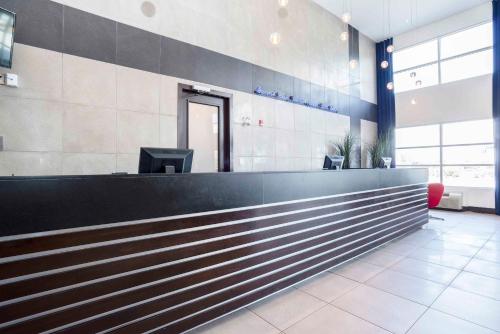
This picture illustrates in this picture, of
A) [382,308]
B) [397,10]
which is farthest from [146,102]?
[397,10]

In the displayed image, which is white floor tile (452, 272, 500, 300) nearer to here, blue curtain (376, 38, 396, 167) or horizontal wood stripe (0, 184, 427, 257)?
horizontal wood stripe (0, 184, 427, 257)

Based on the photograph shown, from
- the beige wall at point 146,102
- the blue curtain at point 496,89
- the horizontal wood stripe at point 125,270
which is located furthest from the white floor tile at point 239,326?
the blue curtain at point 496,89

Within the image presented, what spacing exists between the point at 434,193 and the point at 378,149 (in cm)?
255

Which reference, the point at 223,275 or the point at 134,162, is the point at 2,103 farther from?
the point at 223,275

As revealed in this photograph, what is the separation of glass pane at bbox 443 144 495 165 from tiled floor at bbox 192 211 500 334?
4205mm

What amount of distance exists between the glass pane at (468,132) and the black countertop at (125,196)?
6982 millimetres

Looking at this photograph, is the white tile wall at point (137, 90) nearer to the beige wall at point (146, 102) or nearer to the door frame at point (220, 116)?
the beige wall at point (146, 102)

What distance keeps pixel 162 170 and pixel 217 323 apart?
1.34m

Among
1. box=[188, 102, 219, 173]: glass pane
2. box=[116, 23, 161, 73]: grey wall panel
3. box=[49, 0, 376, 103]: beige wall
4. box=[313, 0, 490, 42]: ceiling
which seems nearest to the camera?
box=[116, 23, 161, 73]: grey wall panel

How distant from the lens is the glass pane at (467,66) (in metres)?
6.68

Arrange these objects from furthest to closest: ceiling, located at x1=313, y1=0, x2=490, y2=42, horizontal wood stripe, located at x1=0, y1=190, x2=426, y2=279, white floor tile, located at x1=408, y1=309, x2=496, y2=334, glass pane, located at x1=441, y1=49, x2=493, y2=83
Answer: glass pane, located at x1=441, y1=49, x2=493, y2=83 < ceiling, located at x1=313, y1=0, x2=490, y2=42 < white floor tile, located at x1=408, y1=309, x2=496, y2=334 < horizontal wood stripe, located at x1=0, y1=190, x2=426, y2=279

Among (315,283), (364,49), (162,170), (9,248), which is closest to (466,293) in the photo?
(315,283)

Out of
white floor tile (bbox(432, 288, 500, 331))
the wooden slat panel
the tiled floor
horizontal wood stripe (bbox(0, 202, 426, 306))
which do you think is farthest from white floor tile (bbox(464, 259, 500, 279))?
horizontal wood stripe (bbox(0, 202, 426, 306))

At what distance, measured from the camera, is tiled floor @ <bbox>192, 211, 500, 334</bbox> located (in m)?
2.04
